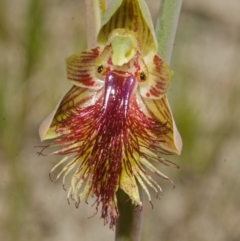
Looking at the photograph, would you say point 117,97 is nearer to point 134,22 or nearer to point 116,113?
point 116,113

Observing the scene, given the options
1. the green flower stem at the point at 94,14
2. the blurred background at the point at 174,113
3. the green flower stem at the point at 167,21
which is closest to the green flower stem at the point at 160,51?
the green flower stem at the point at 167,21

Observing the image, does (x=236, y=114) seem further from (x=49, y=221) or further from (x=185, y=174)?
(x=49, y=221)

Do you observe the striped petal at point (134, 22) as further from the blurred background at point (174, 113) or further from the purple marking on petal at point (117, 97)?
the blurred background at point (174, 113)

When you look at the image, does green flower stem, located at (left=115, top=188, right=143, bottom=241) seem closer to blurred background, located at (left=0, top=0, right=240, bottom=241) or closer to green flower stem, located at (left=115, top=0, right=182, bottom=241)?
green flower stem, located at (left=115, top=0, right=182, bottom=241)

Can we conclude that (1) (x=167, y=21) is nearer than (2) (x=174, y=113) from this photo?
Yes

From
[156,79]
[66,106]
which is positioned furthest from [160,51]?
[66,106]

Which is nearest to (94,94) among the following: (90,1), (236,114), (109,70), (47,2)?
(109,70)

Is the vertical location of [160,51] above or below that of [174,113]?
above
